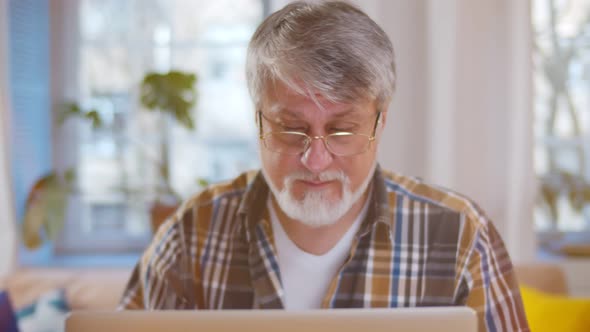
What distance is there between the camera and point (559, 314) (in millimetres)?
1938

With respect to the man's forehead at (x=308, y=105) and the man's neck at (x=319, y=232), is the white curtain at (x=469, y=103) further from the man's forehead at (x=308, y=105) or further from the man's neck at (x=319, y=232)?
the man's forehead at (x=308, y=105)

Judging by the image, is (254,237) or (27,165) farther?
(27,165)

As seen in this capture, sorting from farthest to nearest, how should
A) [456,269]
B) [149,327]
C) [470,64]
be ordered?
[470,64], [456,269], [149,327]

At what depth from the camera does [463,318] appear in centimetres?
70

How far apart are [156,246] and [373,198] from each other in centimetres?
50

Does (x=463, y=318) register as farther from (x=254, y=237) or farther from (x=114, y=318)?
(x=254, y=237)

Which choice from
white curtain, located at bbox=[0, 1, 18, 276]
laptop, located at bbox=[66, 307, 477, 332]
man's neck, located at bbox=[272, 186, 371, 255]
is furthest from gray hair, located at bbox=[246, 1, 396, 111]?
white curtain, located at bbox=[0, 1, 18, 276]

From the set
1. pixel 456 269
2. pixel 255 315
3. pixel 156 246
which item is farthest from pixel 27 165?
pixel 255 315

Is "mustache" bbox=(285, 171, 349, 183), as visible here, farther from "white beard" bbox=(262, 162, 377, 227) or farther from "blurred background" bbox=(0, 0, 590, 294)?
"blurred background" bbox=(0, 0, 590, 294)

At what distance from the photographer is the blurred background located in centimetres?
263

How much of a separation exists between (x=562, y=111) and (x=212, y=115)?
177cm

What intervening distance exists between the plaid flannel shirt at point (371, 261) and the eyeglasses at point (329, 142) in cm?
19

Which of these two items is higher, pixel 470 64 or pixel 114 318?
pixel 470 64

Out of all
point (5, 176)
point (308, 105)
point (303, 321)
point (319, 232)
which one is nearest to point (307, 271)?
point (319, 232)
